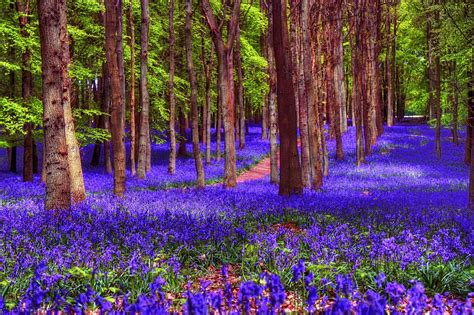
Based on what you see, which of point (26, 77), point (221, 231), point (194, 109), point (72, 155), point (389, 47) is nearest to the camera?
point (221, 231)

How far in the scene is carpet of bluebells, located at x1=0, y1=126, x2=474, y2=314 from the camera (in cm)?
345

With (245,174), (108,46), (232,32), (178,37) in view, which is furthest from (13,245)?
(178,37)

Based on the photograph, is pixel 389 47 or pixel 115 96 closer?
pixel 115 96

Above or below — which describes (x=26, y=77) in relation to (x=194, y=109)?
above

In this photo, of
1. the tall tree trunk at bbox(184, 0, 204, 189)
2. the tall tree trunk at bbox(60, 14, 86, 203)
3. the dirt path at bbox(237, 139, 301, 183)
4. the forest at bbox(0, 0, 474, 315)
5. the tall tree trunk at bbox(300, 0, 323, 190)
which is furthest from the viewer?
the dirt path at bbox(237, 139, 301, 183)

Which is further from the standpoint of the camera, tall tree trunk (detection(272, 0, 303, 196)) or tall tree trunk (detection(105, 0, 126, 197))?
tall tree trunk (detection(105, 0, 126, 197))

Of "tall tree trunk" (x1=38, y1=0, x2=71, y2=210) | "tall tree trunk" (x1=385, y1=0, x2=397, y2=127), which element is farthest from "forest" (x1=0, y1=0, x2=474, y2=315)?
"tall tree trunk" (x1=385, y1=0, x2=397, y2=127)

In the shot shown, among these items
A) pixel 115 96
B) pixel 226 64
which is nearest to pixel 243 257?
pixel 115 96

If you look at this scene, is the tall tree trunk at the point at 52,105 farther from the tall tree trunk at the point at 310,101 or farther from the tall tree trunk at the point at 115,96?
the tall tree trunk at the point at 310,101

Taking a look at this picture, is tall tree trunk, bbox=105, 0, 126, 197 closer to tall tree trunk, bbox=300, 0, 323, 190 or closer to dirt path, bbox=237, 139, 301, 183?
tall tree trunk, bbox=300, 0, 323, 190

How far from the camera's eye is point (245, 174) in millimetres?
24750

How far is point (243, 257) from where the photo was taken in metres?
5.96

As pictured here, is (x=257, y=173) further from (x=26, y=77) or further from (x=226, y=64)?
(x=26, y=77)

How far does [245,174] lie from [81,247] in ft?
63.3
